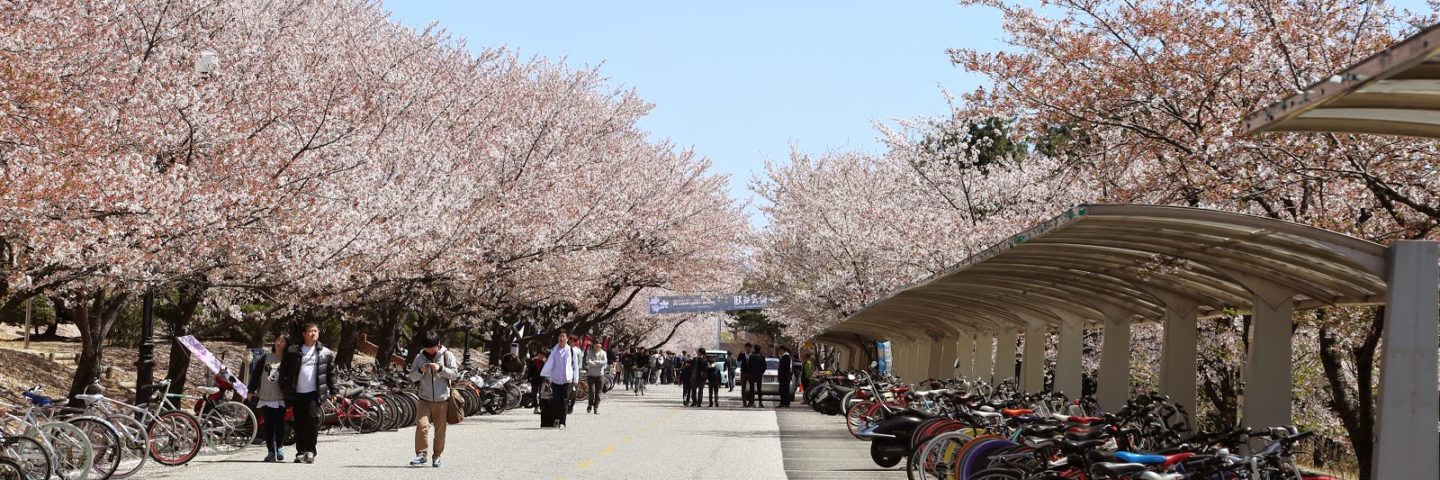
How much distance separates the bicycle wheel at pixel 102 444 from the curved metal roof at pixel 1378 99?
9.32 meters

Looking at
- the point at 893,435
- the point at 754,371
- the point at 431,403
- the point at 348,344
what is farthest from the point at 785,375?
the point at 431,403

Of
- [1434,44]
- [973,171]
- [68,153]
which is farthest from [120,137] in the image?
[973,171]

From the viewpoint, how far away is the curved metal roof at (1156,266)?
8.41 metres

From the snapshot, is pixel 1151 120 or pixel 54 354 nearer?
pixel 1151 120

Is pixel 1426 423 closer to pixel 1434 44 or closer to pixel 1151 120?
pixel 1434 44

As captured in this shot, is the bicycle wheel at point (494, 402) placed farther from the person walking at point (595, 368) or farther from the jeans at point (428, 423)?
the jeans at point (428, 423)

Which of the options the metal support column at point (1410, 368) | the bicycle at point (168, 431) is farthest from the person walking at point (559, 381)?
the metal support column at point (1410, 368)

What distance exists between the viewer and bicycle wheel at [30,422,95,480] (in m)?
11.2

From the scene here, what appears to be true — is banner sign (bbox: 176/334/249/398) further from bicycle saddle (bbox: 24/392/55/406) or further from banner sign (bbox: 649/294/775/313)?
banner sign (bbox: 649/294/775/313)

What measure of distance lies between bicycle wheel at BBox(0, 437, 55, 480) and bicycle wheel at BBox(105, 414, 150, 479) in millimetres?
1939

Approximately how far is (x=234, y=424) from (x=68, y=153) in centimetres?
360

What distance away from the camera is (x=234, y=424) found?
51.7 ft

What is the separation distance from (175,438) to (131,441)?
1.16 metres

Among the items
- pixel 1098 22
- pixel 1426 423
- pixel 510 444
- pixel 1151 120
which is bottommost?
pixel 510 444
